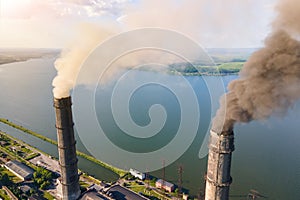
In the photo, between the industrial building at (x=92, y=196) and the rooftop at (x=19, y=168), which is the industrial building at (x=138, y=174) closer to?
the industrial building at (x=92, y=196)

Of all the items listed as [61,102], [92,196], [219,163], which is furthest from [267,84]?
[92,196]

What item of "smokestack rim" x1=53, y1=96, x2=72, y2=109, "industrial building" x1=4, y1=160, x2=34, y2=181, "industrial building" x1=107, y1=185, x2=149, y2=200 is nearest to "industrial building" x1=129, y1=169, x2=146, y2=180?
"industrial building" x1=107, y1=185, x2=149, y2=200

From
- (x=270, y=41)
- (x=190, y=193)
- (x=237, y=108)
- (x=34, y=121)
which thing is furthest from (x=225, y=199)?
(x=34, y=121)

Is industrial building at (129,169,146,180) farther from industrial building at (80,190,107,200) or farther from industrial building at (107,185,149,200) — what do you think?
industrial building at (80,190,107,200)

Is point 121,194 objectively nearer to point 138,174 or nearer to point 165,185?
point 165,185


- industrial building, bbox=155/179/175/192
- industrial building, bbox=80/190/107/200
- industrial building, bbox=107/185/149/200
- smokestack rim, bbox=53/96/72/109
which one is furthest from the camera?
industrial building, bbox=155/179/175/192

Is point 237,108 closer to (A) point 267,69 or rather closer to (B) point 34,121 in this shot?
(A) point 267,69
